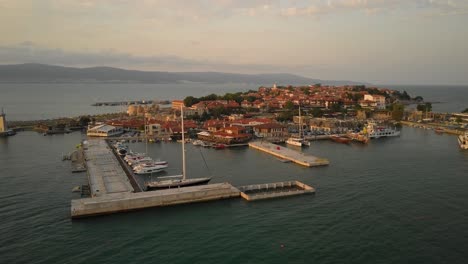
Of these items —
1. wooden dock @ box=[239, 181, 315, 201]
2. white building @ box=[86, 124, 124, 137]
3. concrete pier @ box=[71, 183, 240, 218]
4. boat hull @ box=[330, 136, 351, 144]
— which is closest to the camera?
concrete pier @ box=[71, 183, 240, 218]

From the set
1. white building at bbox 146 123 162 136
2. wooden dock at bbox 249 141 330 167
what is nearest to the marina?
wooden dock at bbox 249 141 330 167

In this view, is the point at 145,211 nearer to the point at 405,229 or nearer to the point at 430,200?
the point at 405,229

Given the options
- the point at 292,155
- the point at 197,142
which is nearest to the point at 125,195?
the point at 292,155

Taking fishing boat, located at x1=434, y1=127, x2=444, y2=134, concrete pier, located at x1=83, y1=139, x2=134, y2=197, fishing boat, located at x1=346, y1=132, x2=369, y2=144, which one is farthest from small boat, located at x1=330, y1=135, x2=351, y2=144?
concrete pier, located at x1=83, y1=139, x2=134, y2=197

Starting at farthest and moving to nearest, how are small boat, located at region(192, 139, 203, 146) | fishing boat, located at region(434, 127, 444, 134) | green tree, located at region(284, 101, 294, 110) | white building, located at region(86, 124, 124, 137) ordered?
green tree, located at region(284, 101, 294, 110) < fishing boat, located at region(434, 127, 444, 134) < white building, located at region(86, 124, 124, 137) < small boat, located at region(192, 139, 203, 146)

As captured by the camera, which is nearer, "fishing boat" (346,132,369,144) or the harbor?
the harbor

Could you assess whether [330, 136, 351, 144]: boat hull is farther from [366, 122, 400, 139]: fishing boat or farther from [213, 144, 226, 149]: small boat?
[213, 144, 226, 149]: small boat

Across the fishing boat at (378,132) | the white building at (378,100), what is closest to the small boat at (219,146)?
the fishing boat at (378,132)

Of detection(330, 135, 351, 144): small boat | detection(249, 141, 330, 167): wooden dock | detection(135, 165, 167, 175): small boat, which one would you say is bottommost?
detection(135, 165, 167, 175): small boat

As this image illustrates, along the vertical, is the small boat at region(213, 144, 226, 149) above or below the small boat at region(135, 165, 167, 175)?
above
